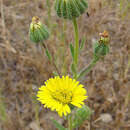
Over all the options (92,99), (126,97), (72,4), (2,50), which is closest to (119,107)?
(126,97)

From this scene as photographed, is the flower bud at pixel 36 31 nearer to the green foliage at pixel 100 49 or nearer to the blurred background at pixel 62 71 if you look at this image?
the green foliage at pixel 100 49

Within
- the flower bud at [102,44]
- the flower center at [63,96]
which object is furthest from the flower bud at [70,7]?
the flower center at [63,96]

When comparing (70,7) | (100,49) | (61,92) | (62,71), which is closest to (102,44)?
Result: (100,49)

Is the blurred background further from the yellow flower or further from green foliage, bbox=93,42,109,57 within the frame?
the yellow flower

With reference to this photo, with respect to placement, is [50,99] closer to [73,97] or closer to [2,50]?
[73,97]

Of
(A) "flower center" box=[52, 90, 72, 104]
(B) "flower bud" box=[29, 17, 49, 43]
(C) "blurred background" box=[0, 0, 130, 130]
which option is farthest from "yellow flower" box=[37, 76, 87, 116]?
(C) "blurred background" box=[0, 0, 130, 130]
